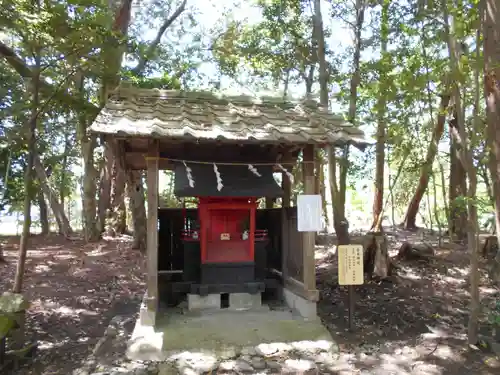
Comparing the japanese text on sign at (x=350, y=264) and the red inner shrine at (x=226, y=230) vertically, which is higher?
the red inner shrine at (x=226, y=230)

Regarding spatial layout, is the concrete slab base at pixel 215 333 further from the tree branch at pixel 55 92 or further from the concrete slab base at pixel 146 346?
the tree branch at pixel 55 92

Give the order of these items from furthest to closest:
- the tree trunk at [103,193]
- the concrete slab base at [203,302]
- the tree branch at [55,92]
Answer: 1. the tree trunk at [103,193]
2. the concrete slab base at [203,302]
3. the tree branch at [55,92]

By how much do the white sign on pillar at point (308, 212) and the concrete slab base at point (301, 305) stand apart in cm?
114

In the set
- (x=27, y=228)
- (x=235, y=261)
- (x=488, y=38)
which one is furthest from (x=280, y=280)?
(x=488, y=38)

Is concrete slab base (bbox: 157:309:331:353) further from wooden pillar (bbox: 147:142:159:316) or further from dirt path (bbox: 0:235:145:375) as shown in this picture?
dirt path (bbox: 0:235:145:375)

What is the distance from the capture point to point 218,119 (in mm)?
6098

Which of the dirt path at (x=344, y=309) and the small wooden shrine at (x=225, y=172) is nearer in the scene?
the dirt path at (x=344, y=309)

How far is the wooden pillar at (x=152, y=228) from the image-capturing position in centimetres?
569

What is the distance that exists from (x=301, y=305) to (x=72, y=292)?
4989mm

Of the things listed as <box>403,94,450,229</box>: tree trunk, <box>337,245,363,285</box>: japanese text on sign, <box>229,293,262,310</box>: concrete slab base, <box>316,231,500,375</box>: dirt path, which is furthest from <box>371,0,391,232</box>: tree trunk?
<box>229,293,262,310</box>: concrete slab base

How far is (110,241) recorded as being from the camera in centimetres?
1335

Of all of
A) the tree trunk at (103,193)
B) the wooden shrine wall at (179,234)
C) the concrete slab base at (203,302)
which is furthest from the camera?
the tree trunk at (103,193)

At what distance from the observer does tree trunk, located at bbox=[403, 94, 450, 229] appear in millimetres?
9016

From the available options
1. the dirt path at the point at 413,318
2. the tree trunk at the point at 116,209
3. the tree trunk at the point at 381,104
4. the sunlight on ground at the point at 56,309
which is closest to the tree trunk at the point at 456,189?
the dirt path at the point at 413,318
